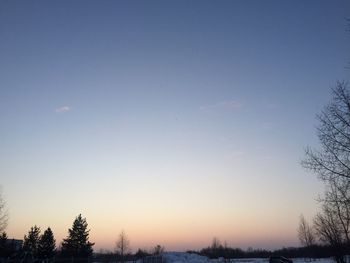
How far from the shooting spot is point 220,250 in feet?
552

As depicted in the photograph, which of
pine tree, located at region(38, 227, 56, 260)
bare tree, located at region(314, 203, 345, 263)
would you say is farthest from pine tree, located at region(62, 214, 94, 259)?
bare tree, located at region(314, 203, 345, 263)

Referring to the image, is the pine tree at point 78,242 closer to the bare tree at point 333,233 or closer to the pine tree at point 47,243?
the pine tree at point 47,243

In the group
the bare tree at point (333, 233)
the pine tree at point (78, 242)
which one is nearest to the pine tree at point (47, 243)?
the pine tree at point (78, 242)

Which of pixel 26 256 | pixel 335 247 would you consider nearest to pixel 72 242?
pixel 26 256

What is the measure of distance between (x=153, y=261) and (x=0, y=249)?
20.1m

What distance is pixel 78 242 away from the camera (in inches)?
2397

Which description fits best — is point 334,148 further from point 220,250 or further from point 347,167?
point 220,250

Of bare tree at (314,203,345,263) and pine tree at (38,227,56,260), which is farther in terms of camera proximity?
pine tree at (38,227,56,260)

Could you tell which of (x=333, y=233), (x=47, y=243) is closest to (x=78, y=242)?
(x=47, y=243)

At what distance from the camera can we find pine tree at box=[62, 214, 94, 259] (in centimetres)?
5909

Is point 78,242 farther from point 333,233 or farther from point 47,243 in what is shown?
point 333,233

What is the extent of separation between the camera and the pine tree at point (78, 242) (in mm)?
59088

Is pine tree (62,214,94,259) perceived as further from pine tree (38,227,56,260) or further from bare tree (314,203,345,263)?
bare tree (314,203,345,263)

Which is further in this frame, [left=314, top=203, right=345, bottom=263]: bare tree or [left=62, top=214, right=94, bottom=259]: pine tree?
[left=62, top=214, right=94, bottom=259]: pine tree
